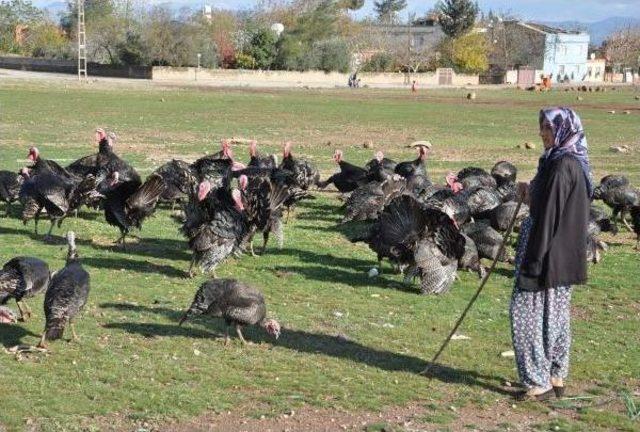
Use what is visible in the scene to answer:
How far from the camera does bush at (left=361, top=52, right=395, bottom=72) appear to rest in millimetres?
100400

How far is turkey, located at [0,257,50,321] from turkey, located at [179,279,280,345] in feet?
4.55

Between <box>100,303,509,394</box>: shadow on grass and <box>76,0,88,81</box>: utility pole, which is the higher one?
<box>76,0,88,81</box>: utility pole

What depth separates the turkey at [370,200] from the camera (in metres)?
13.5

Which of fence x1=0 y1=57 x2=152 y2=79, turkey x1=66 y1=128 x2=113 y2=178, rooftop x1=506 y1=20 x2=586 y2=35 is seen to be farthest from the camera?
rooftop x1=506 y1=20 x2=586 y2=35

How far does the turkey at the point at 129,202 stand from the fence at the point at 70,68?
65.1 metres

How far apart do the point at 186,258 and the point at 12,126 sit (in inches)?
728

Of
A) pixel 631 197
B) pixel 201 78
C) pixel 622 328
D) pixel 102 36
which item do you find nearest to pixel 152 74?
pixel 201 78

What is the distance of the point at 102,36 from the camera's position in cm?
8844

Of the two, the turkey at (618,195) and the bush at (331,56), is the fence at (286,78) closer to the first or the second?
the bush at (331,56)

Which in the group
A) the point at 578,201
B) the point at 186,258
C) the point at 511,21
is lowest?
the point at 186,258

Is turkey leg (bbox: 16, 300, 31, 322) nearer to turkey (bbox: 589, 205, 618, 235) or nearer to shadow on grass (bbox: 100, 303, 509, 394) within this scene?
shadow on grass (bbox: 100, 303, 509, 394)

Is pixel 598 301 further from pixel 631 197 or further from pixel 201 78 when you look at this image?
pixel 201 78

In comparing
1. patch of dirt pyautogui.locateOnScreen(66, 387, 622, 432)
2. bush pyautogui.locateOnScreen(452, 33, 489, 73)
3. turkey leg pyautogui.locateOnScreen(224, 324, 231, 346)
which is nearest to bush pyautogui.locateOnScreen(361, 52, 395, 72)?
bush pyautogui.locateOnScreen(452, 33, 489, 73)

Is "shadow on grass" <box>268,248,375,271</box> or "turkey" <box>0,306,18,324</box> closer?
"turkey" <box>0,306,18,324</box>
